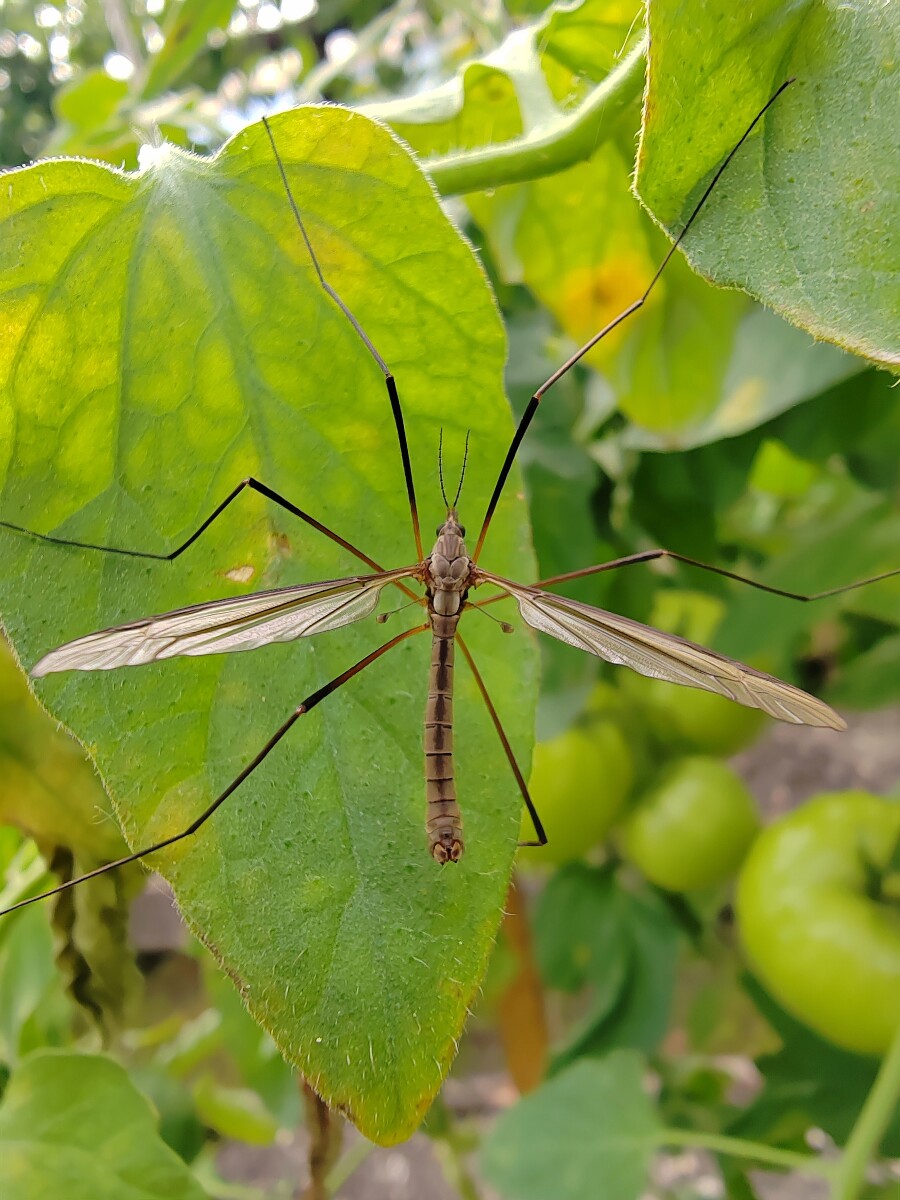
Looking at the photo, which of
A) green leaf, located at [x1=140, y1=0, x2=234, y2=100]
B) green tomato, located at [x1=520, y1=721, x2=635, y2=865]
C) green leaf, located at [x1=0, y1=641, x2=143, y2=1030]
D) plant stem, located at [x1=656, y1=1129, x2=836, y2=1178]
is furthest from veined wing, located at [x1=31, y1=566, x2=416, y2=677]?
green leaf, located at [x1=140, y1=0, x2=234, y2=100]

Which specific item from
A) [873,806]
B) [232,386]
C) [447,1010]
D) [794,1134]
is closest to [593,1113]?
[794,1134]

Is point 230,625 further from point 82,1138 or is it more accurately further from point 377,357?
point 82,1138

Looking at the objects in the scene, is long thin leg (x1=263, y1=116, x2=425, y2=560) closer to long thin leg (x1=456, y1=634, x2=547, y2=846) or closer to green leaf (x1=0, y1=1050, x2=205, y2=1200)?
long thin leg (x1=456, y1=634, x2=547, y2=846)

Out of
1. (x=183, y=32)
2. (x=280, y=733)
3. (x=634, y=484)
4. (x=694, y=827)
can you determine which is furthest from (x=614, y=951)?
(x=183, y=32)

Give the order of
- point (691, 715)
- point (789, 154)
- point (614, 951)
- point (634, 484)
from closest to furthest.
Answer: point (789, 154), point (634, 484), point (691, 715), point (614, 951)

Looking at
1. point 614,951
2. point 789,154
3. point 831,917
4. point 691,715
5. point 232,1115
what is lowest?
point 232,1115

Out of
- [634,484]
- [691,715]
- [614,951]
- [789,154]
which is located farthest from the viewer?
[614,951]

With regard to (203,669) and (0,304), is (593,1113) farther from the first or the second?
(0,304)
